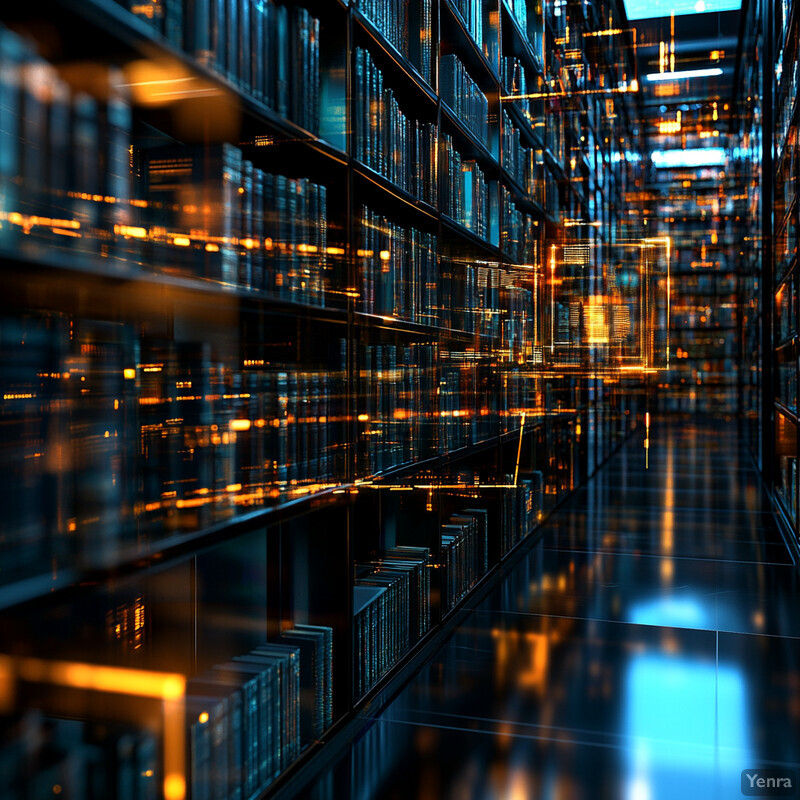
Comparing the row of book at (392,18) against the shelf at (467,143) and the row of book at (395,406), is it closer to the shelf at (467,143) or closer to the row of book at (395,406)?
the shelf at (467,143)

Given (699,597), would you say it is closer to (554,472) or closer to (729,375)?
(554,472)

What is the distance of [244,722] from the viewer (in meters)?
1.44

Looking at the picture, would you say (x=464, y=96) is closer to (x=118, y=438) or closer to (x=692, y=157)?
(x=118, y=438)

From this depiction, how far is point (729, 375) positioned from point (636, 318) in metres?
3.12

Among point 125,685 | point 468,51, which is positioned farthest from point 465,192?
point 125,685

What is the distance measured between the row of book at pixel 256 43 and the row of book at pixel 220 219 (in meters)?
0.14

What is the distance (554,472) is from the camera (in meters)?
4.74

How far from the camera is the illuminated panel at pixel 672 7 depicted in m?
6.07

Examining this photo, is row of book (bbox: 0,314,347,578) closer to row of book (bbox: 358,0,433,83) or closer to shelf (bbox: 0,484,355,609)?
shelf (bbox: 0,484,355,609)

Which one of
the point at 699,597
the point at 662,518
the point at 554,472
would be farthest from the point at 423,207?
the point at 662,518

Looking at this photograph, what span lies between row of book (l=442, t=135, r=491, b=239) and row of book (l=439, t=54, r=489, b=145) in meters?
0.13

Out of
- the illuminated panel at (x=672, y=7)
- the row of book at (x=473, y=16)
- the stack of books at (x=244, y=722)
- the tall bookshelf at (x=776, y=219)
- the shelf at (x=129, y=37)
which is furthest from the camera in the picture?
the illuminated panel at (x=672, y=7)

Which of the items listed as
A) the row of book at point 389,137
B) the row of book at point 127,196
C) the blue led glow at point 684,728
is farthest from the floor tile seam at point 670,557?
the row of book at point 127,196

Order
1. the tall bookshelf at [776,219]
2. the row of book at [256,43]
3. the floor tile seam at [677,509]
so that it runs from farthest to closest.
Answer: the floor tile seam at [677,509], the tall bookshelf at [776,219], the row of book at [256,43]
